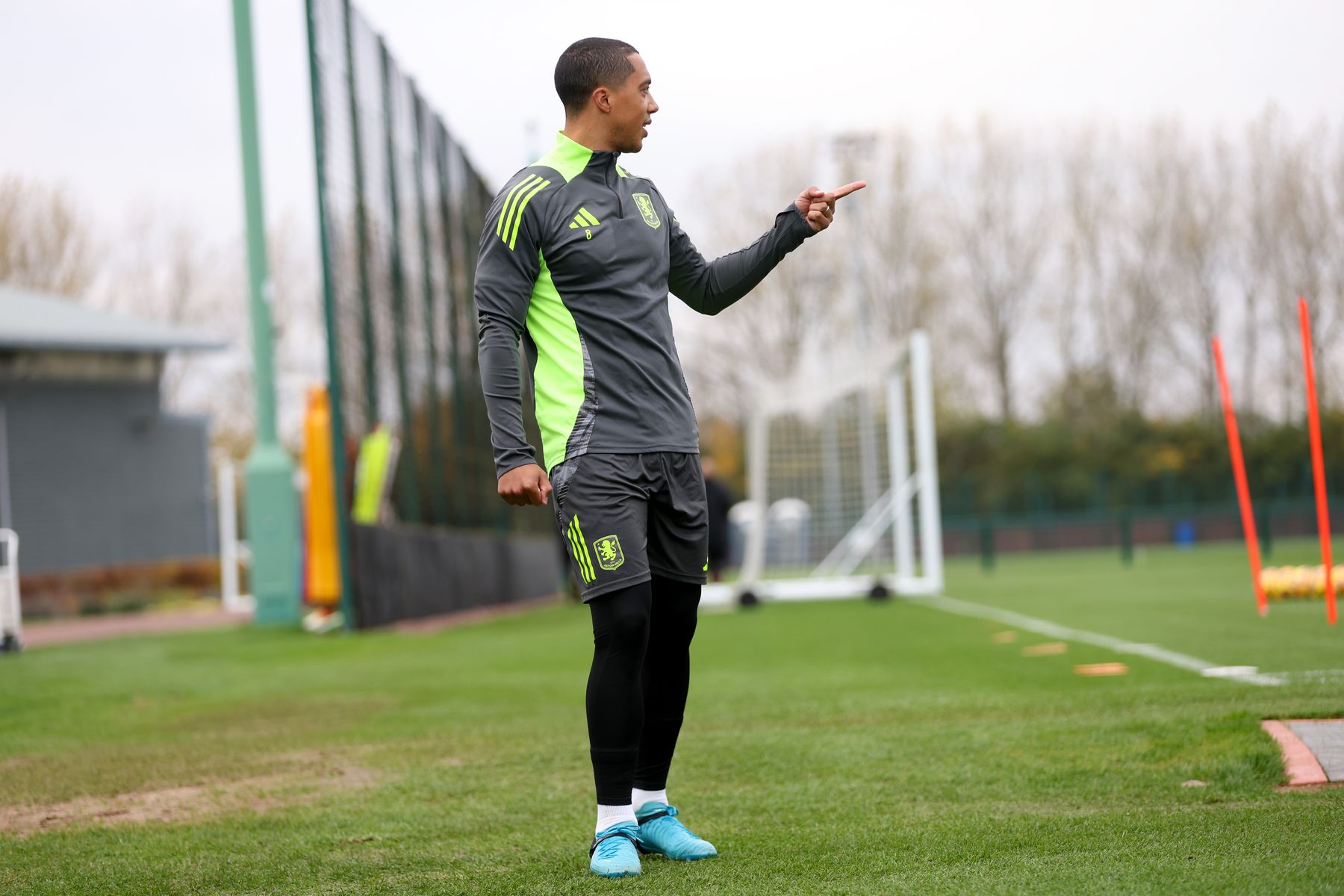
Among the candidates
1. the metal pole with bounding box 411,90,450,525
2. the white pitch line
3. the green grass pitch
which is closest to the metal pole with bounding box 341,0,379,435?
the metal pole with bounding box 411,90,450,525

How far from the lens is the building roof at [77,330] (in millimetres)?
20413

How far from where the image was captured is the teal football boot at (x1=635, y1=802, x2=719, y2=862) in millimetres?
3113

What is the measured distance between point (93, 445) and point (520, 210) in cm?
2015

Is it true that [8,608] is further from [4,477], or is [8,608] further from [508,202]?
[4,477]

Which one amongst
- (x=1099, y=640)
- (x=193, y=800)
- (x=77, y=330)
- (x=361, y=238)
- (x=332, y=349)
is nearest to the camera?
(x=193, y=800)

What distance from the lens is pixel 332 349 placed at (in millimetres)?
11812

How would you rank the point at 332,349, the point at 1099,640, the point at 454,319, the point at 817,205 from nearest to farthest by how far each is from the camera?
1. the point at 817,205
2. the point at 1099,640
3. the point at 332,349
4. the point at 454,319

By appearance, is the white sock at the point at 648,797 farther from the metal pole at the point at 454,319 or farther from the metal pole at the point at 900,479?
the metal pole at the point at 900,479

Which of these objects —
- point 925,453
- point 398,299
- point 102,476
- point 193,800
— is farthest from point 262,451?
point 193,800

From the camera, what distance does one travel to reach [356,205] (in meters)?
12.8

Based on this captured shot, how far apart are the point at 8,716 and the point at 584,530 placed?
4.66 metres

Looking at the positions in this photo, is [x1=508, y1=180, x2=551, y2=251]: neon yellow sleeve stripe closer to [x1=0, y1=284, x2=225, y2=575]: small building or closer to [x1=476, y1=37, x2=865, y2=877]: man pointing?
[x1=476, y1=37, x2=865, y2=877]: man pointing

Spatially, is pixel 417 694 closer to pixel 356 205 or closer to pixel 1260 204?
pixel 356 205

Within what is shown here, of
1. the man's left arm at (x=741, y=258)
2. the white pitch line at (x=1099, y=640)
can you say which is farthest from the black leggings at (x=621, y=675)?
the white pitch line at (x=1099, y=640)
